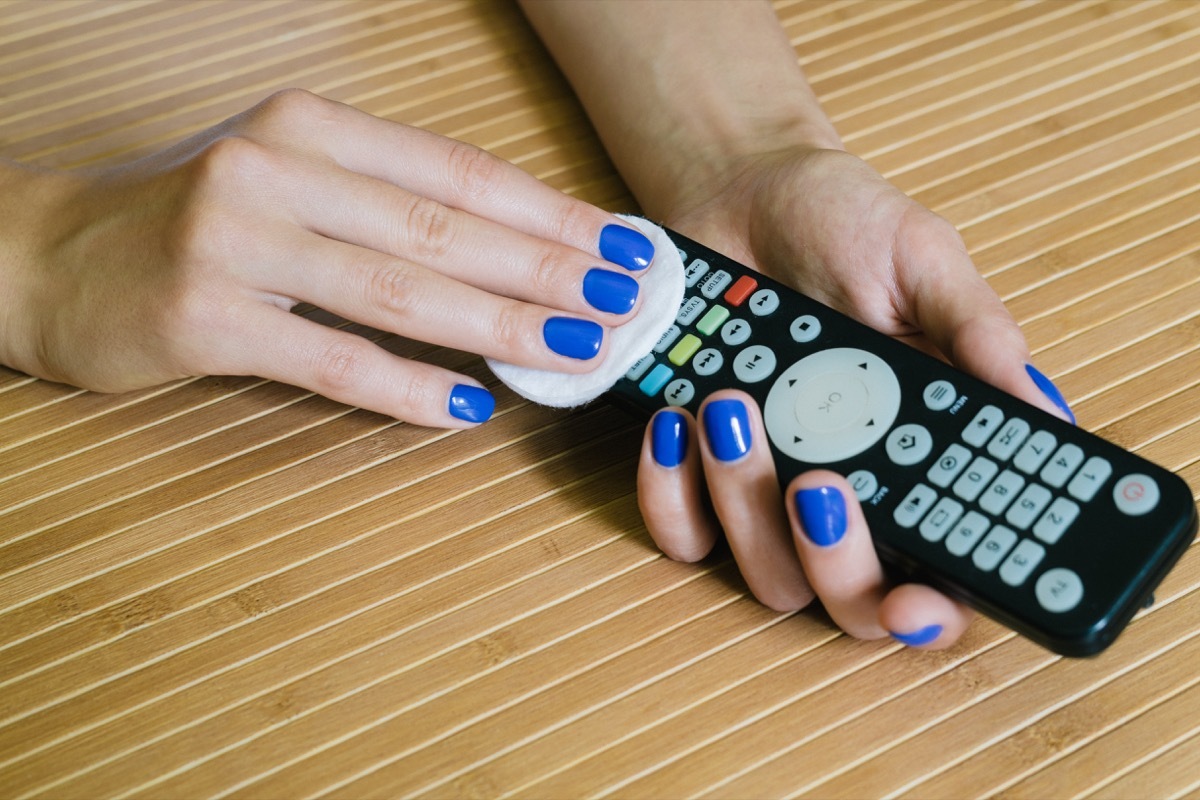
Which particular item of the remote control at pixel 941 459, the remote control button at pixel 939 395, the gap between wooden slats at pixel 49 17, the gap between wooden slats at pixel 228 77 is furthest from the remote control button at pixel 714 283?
the gap between wooden slats at pixel 49 17

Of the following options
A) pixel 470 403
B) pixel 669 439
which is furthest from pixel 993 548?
pixel 470 403

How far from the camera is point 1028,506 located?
0.42 metres

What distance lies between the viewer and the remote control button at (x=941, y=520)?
1.39ft

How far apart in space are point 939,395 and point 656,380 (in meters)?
0.12

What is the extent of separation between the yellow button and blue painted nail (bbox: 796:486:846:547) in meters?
0.11

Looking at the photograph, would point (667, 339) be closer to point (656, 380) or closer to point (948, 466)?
point (656, 380)

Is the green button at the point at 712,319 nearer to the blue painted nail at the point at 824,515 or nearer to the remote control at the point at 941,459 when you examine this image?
the remote control at the point at 941,459

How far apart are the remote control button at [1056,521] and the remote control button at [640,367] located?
0.18m

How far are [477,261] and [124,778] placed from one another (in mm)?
267

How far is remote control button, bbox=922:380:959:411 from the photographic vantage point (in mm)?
460

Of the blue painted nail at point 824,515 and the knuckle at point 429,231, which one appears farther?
the knuckle at point 429,231

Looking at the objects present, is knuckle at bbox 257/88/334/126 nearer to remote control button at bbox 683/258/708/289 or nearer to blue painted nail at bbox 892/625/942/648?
remote control button at bbox 683/258/708/289

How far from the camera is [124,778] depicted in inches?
16.8

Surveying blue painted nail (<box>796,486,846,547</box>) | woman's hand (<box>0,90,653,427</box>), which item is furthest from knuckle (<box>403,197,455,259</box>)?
blue painted nail (<box>796,486,846,547</box>)
